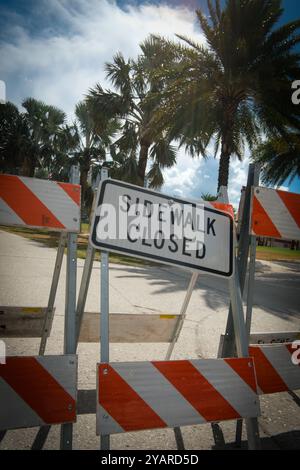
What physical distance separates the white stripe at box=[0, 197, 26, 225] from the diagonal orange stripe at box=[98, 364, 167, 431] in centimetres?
85

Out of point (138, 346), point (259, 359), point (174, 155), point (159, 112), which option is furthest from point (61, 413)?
point (174, 155)

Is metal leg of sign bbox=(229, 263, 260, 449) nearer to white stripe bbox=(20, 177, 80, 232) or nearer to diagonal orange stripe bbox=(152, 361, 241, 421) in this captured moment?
diagonal orange stripe bbox=(152, 361, 241, 421)

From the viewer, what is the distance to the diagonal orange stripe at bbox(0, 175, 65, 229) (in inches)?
60.4

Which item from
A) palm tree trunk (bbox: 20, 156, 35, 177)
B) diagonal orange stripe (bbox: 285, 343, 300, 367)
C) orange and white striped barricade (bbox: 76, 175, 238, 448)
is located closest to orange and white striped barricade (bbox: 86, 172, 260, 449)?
diagonal orange stripe (bbox: 285, 343, 300, 367)

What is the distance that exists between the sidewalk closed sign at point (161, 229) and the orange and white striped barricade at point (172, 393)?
1.71ft

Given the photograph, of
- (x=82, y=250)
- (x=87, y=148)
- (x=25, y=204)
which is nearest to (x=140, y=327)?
(x=25, y=204)

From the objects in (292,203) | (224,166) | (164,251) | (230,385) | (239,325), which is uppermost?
(224,166)

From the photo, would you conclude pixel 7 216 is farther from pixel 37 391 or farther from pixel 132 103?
pixel 132 103

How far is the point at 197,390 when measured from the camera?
149 cm

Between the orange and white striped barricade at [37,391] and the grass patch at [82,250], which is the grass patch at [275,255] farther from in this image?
the orange and white striped barricade at [37,391]

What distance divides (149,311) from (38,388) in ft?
11.2

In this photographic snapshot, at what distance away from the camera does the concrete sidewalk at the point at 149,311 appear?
1.92 metres

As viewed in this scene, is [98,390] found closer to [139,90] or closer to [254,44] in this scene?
[254,44]
